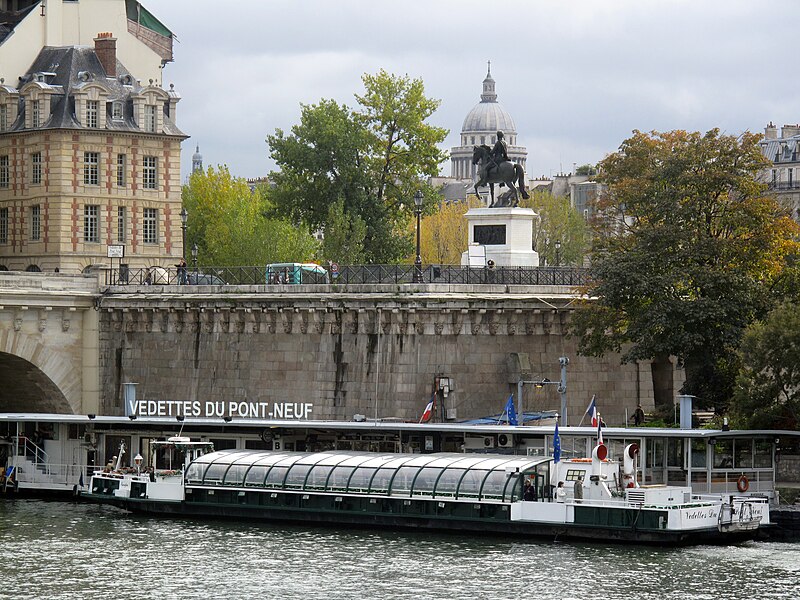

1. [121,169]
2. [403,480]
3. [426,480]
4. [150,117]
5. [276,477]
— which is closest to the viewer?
[426,480]

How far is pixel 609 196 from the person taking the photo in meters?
78.4

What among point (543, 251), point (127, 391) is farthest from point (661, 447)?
point (543, 251)

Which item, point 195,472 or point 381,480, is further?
point 195,472

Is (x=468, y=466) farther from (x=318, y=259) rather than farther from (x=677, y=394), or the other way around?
(x=318, y=259)

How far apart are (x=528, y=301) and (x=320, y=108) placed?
32.0 meters

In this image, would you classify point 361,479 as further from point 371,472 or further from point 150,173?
point 150,173

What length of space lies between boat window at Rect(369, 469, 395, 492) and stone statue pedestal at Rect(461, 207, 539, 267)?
49.0ft

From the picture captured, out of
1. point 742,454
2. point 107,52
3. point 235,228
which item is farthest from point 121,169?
point 742,454

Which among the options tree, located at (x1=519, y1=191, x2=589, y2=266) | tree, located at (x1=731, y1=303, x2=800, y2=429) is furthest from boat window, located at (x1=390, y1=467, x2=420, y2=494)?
tree, located at (x1=519, y1=191, x2=589, y2=266)

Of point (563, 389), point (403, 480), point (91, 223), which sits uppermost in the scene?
point (91, 223)

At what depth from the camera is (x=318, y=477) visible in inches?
2598

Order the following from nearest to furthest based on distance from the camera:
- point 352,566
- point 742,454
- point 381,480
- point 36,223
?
point 352,566, point 381,480, point 742,454, point 36,223

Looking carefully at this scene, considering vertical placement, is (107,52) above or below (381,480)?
above

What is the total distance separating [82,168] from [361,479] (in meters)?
33.5
